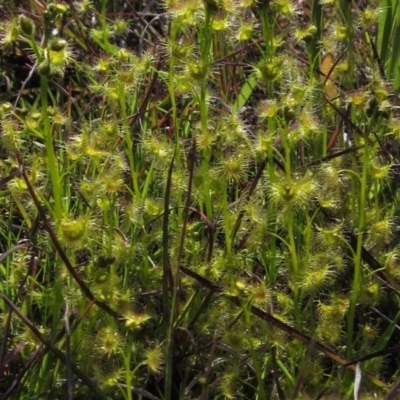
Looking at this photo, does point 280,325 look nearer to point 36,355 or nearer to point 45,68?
point 36,355

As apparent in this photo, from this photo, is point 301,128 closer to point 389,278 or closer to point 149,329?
point 389,278

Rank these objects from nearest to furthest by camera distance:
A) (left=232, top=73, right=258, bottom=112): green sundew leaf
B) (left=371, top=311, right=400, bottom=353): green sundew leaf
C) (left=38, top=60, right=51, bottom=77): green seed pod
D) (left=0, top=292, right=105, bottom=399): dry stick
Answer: (left=38, top=60, right=51, bottom=77): green seed pod, (left=0, top=292, right=105, bottom=399): dry stick, (left=371, top=311, right=400, bottom=353): green sundew leaf, (left=232, top=73, right=258, bottom=112): green sundew leaf

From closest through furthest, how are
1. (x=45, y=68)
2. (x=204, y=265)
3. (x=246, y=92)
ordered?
1. (x=45, y=68)
2. (x=204, y=265)
3. (x=246, y=92)

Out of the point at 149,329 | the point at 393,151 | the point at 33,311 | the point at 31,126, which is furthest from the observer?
the point at 393,151

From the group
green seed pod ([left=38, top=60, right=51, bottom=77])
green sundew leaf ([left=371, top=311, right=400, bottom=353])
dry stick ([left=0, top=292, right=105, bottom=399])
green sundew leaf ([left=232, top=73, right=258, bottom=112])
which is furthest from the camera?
green sundew leaf ([left=232, top=73, right=258, bottom=112])

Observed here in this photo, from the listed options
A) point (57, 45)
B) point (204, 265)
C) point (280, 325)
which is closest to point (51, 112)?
point (57, 45)

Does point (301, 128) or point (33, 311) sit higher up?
point (301, 128)

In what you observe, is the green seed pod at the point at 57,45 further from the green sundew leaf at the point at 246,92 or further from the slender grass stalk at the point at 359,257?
the green sundew leaf at the point at 246,92

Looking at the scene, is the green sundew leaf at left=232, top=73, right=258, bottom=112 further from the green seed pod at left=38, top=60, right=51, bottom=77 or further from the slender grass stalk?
the green seed pod at left=38, top=60, right=51, bottom=77

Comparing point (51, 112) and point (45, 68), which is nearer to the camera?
point (45, 68)

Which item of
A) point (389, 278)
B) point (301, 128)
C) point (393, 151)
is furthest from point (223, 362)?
point (393, 151)

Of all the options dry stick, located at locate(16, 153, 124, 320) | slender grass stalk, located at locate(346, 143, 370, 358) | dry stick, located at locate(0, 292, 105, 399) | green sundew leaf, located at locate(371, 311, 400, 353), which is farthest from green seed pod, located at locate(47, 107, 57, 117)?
green sundew leaf, located at locate(371, 311, 400, 353)
